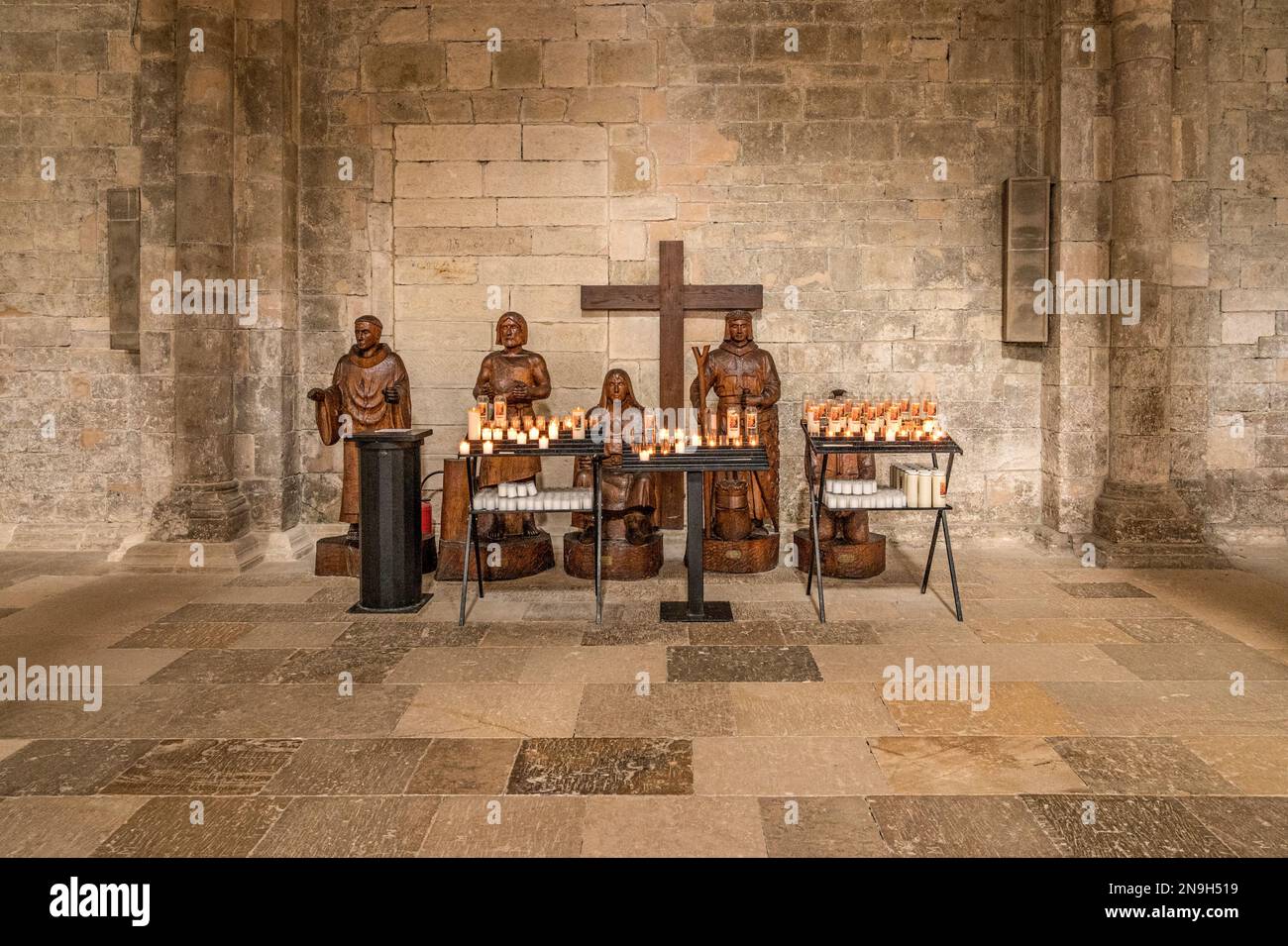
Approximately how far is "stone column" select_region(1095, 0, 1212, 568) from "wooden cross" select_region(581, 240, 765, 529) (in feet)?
9.39

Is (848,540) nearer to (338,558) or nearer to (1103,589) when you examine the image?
(1103,589)

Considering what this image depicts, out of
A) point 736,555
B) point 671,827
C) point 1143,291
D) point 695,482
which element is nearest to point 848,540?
point 736,555

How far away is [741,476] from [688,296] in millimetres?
1642

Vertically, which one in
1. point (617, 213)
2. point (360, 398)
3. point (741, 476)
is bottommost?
point (741, 476)

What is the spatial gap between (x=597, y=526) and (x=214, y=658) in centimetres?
221

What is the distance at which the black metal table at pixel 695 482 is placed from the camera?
19.0 ft

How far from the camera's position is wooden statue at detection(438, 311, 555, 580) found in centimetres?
708

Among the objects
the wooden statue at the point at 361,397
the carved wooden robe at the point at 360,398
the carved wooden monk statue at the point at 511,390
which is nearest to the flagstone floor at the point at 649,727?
the carved wooden monk statue at the point at 511,390

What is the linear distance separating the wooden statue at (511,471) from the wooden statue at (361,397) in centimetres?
59

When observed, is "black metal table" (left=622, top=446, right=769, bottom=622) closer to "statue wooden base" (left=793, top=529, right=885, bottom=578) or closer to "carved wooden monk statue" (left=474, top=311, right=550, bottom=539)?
"statue wooden base" (left=793, top=529, right=885, bottom=578)

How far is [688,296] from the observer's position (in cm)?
797

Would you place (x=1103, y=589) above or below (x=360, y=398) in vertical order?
below

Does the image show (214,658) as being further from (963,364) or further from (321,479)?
(963,364)

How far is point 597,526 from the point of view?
595 centimetres
